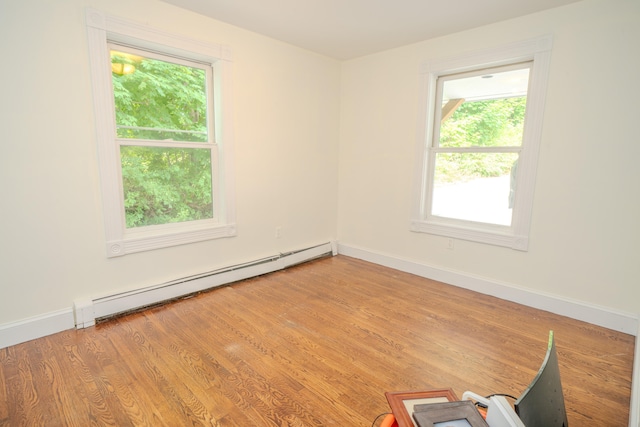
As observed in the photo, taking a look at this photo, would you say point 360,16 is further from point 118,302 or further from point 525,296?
point 118,302

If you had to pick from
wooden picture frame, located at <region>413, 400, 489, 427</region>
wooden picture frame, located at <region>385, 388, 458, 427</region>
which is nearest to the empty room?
wooden picture frame, located at <region>385, 388, 458, 427</region>

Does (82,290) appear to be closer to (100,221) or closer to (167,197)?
(100,221)

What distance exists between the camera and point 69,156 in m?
2.38

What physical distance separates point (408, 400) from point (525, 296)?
257 cm

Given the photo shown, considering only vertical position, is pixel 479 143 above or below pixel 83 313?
above

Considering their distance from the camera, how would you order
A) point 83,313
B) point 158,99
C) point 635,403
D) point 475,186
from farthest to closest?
point 475,186
point 158,99
point 83,313
point 635,403

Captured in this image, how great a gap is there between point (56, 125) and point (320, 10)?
2240 mm

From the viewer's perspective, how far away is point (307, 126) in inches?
159

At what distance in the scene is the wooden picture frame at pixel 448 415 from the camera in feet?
3.02

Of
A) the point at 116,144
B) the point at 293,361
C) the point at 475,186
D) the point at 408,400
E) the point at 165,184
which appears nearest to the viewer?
the point at 408,400

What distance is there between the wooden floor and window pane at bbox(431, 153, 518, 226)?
3.04 ft

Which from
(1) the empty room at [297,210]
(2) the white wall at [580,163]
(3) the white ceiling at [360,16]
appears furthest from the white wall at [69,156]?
(2) the white wall at [580,163]

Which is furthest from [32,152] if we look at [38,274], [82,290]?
[82,290]

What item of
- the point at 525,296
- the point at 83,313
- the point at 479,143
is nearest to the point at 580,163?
the point at 479,143
